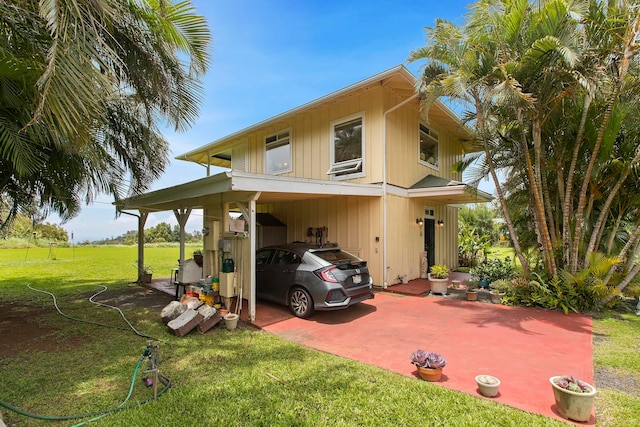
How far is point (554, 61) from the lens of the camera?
6.21 meters

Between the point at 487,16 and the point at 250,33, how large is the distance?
224 inches

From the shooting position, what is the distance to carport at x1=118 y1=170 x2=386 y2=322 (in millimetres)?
5672

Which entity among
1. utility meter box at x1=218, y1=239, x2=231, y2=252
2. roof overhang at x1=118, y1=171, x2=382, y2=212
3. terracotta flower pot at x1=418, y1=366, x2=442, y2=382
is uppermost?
roof overhang at x1=118, y1=171, x2=382, y2=212

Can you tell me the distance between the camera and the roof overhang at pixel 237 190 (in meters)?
5.48

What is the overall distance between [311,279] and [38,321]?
5593 mm

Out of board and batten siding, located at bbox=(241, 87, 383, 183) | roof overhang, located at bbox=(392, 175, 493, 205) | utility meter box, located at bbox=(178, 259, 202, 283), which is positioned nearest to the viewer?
utility meter box, located at bbox=(178, 259, 202, 283)

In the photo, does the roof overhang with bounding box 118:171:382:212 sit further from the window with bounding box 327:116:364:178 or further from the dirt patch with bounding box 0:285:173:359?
the dirt patch with bounding box 0:285:173:359

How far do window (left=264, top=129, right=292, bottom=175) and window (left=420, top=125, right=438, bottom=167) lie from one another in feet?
16.3

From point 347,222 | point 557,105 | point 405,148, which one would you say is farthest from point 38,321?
point 557,105

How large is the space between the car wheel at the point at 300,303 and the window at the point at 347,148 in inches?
178

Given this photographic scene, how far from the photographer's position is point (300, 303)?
6.48 meters

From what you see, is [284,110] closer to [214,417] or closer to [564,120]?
[564,120]

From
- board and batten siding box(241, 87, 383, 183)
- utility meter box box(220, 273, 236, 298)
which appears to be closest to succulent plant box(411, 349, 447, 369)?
utility meter box box(220, 273, 236, 298)

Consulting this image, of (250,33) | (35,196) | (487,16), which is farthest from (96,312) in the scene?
(487,16)
